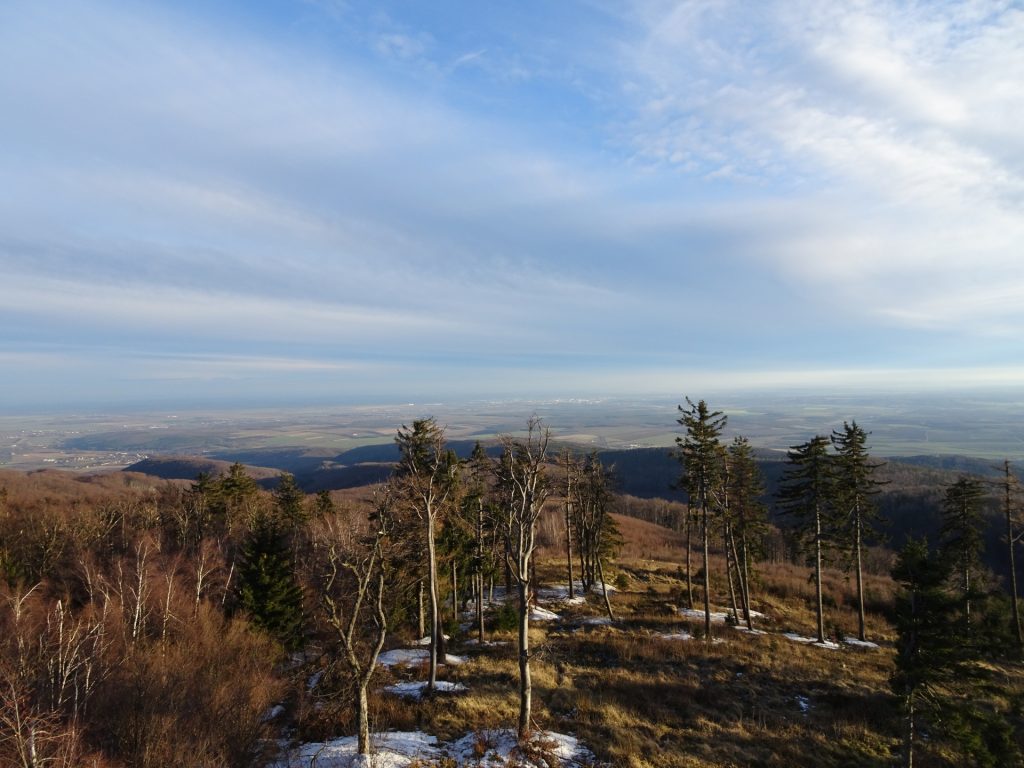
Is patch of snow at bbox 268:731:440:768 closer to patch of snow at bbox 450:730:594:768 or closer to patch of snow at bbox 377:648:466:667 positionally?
patch of snow at bbox 450:730:594:768

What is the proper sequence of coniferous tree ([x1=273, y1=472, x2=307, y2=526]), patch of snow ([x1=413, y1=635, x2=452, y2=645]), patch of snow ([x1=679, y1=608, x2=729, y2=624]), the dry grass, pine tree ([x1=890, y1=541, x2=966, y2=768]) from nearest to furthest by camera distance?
pine tree ([x1=890, y1=541, x2=966, y2=768]) → the dry grass → patch of snow ([x1=413, y1=635, x2=452, y2=645]) → patch of snow ([x1=679, y1=608, x2=729, y2=624]) → coniferous tree ([x1=273, y1=472, x2=307, y2=526])

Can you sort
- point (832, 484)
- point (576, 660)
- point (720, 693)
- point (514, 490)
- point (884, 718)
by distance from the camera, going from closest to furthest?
point (514, 490) < point (884, 718) < point (720, 693) < point (576, 660) < point (832, 484)

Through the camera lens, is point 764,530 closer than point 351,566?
No

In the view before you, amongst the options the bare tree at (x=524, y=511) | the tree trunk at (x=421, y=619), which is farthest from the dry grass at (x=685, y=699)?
the tree trunk at (x=421, y=619)

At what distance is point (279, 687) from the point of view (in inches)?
851

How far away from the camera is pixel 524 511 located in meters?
14.9

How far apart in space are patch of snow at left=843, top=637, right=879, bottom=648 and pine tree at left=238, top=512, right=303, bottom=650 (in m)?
34.9

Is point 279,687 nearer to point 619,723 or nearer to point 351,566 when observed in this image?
point 351,566

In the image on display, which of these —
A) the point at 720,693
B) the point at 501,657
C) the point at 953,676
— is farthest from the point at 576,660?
the point at 953,676

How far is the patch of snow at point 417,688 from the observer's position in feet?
62.3

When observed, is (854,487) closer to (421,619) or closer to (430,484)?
(430,484)

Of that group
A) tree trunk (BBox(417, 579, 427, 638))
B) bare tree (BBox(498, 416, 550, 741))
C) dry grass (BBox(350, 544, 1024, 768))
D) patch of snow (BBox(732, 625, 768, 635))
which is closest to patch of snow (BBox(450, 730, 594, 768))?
bare tree (BBox(498, 416, 550, 741))

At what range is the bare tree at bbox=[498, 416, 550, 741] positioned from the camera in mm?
14055

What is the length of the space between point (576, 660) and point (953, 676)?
15.1 m
